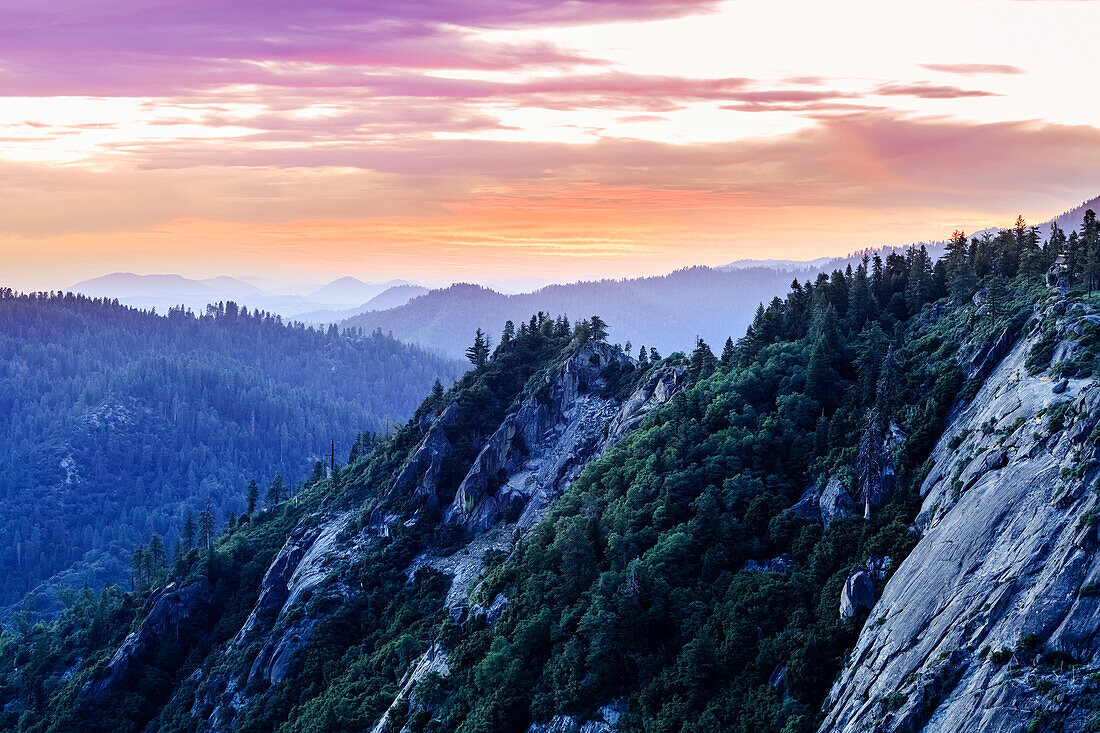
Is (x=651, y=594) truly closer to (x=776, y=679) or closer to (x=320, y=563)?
(x=776, y=679)

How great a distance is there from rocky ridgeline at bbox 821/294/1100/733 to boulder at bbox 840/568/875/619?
7.9 inches

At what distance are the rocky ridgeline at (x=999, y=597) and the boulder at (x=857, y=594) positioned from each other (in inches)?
7.9

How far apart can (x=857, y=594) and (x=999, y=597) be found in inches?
496

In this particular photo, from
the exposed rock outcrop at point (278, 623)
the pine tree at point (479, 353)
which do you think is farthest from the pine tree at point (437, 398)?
the exposed rock outcrop at point (278, 623)

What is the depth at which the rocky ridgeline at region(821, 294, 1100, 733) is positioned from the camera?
140 feet

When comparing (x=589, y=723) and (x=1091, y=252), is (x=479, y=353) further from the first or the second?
(x=1091, y=252)

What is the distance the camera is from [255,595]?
12400 cm

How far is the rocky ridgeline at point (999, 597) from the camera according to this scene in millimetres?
42562

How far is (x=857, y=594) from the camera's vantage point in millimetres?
58500

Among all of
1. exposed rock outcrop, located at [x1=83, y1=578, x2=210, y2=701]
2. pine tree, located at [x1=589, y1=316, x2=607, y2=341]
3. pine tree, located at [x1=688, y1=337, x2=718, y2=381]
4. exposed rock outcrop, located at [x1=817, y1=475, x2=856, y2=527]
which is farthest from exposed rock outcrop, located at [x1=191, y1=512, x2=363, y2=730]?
exposed rock outcrop, located at [x1=817, y1=475, x2=856, y2=527]

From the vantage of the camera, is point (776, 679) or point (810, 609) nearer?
point (776, 679)

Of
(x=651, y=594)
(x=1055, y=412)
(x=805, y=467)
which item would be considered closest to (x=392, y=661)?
(x=651, y=594)

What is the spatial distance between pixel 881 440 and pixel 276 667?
73058mm

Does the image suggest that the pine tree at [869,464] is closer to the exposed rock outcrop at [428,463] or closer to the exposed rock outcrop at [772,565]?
the exposed rock outcrop at [772,565]
